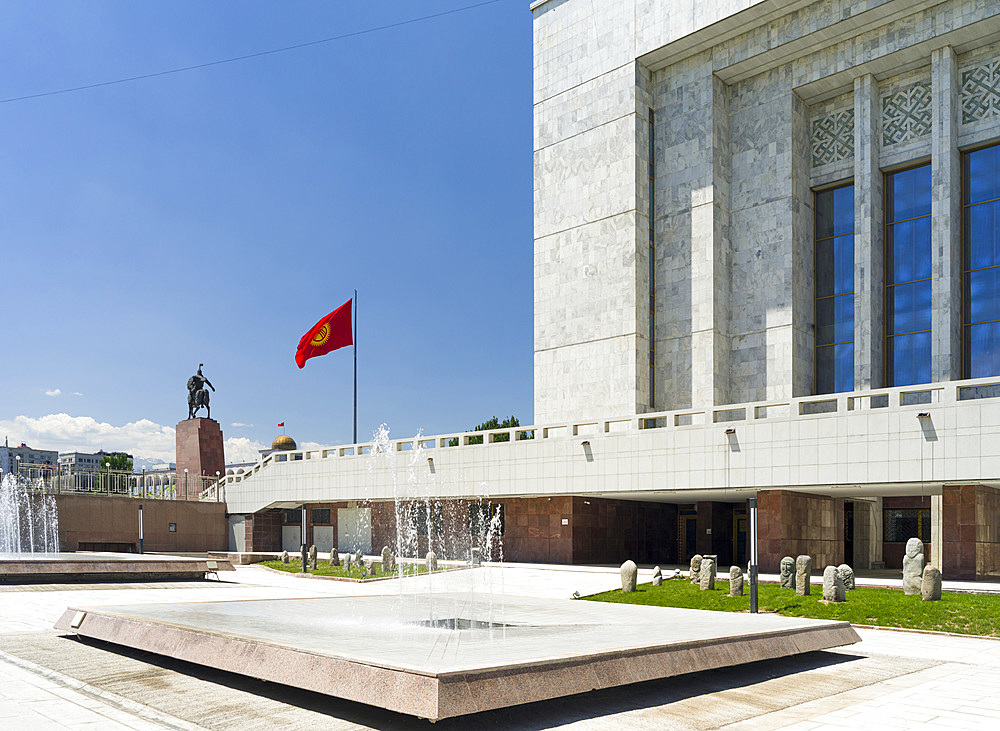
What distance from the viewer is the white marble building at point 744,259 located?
3328 cm

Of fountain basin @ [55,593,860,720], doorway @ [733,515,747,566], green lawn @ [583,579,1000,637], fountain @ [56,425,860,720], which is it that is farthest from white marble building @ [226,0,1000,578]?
fountain basin @ [55,593,860,720]

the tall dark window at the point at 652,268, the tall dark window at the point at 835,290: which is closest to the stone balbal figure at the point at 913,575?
the tall dark window at the point at 835,290

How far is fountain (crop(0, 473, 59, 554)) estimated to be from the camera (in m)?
37.8

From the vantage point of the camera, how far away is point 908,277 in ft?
119

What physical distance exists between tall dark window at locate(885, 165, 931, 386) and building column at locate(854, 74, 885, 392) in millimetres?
506

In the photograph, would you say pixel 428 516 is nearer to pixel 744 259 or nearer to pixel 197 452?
pixel 197 452

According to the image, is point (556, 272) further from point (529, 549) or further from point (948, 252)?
point (948, 252)

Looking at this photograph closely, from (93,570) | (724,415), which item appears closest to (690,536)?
(724,415)

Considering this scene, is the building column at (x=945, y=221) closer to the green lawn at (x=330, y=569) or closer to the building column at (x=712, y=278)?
the building column at (x=712, y=278)

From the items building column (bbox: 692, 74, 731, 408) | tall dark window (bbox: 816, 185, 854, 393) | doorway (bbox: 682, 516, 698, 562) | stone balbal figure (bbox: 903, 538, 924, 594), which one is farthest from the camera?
doorway (bbox: 682, 516, 698, 562)

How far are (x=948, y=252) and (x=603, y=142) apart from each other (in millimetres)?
16248

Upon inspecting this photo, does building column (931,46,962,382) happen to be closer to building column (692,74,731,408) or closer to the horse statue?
building column (692,74,731,408)

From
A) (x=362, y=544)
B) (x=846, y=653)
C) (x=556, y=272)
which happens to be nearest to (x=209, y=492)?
(x=362, y=544)

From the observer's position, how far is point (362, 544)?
45.9 meters
